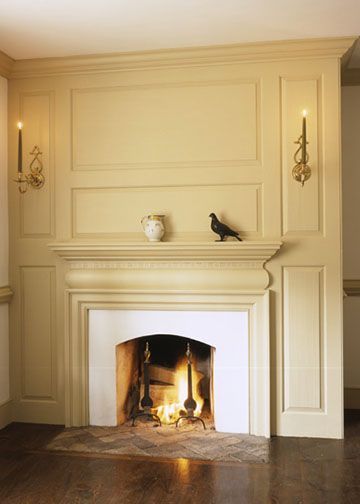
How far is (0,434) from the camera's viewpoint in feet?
10.5

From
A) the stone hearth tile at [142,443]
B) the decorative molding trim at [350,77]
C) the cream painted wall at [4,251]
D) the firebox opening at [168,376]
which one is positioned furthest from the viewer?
the decorative molding trim at [350,77]

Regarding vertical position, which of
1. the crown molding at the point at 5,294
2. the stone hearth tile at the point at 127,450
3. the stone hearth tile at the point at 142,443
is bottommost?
the stone hearth tile at the point at 127,450

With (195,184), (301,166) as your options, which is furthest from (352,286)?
(195,184)

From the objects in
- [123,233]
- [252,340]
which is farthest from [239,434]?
[123,233]

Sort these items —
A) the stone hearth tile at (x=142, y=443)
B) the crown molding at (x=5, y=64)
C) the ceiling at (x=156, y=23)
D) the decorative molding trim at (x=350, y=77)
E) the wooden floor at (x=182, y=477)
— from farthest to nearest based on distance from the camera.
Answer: the decorative molding trim at (x=350, y=77) → the crown molding at (x=5, y=64) → the stone hearth tile at (x=142, y=443) → the ceiling at (x=156, y=23) → the wooden floor at (x=182, y=477)

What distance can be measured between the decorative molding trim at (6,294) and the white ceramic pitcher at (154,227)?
1.04m

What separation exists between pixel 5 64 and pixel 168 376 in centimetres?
238

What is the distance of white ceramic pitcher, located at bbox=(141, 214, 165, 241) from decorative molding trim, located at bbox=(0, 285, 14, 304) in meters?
1.04

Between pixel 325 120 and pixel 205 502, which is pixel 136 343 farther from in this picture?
pixel 325 120

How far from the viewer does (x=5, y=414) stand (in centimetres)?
332

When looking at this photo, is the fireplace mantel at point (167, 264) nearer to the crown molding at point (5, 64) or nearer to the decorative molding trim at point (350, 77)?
the crown molding at point (5, 64)

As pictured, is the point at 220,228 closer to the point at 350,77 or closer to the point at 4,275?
the point at 4,275

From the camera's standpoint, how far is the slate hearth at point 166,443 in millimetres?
2846

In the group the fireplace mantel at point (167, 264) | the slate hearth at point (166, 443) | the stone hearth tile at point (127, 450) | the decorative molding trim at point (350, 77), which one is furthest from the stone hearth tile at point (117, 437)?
the decorative molding trim at point (350, 77)
